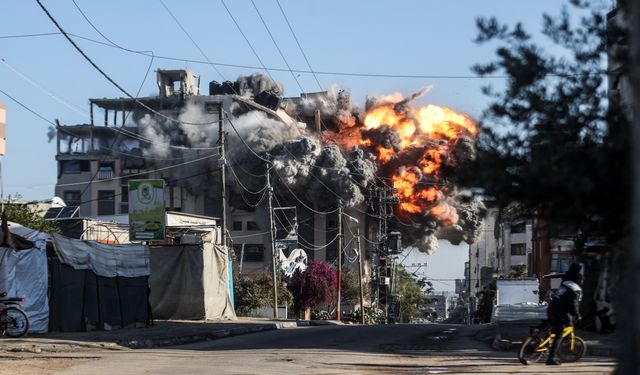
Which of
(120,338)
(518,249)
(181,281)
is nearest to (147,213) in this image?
(181,281)

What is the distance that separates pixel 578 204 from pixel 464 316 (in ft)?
497

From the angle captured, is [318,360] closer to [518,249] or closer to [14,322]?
[14,322]

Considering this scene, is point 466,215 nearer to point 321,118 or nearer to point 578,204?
point 321,118

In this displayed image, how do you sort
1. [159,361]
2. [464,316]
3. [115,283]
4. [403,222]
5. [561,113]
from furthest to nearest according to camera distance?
[464,316]
[403,222]
[115,283]
[159,361]
[561,113]

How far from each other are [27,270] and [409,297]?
87.0m

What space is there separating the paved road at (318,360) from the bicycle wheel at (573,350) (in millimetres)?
200

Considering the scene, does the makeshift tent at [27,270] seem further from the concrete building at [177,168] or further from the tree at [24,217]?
the concrete building at [177,168]

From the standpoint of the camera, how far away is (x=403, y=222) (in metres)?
92.2

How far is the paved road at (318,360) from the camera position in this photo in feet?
51.7

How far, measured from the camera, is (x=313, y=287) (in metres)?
73.7

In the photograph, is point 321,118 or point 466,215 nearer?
point 466,215

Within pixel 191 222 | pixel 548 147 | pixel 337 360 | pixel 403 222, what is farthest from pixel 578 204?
pixel 403 222

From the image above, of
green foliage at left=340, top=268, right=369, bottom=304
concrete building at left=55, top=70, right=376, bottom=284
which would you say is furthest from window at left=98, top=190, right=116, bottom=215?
green foliage at left=340, top=268, right=369, bottom=304

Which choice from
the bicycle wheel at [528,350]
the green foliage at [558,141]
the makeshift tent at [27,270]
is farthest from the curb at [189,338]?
the green foliage at [558,141]
